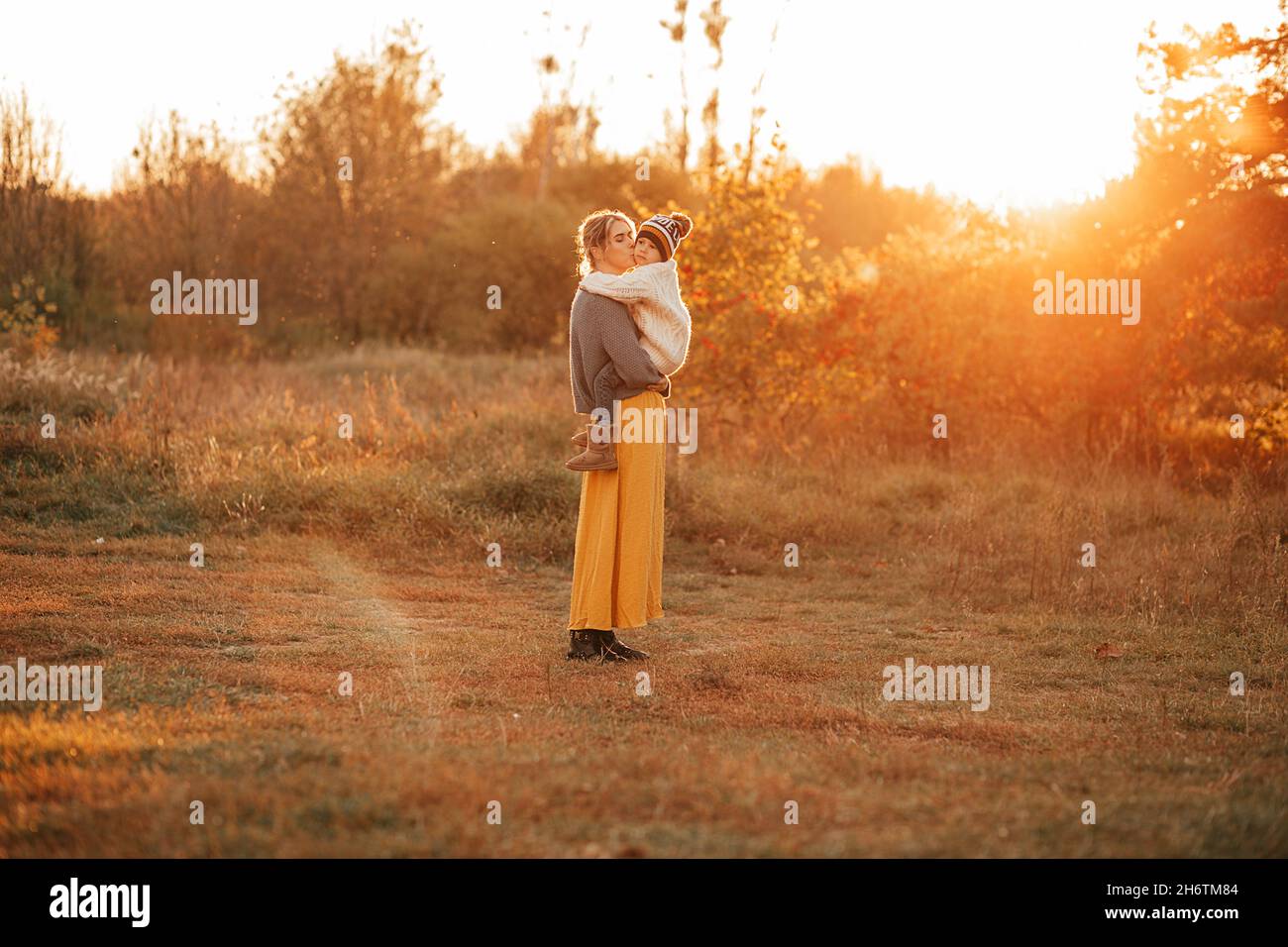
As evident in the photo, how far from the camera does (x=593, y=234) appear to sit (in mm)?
6195

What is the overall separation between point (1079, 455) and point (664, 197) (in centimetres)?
1680

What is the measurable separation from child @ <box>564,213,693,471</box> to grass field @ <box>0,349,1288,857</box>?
1116 mm

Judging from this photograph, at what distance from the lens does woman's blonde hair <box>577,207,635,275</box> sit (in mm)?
6191

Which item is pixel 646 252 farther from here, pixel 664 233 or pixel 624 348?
pixel 624 348

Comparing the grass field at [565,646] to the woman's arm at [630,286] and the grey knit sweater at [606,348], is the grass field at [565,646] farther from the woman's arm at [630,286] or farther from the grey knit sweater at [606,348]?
the woman's arm at [630,286]

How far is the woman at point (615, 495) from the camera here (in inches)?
239

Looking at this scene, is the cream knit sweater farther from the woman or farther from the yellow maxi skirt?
the yellow maxi skirt

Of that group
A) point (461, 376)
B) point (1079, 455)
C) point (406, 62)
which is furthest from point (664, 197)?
point (1079, 455)

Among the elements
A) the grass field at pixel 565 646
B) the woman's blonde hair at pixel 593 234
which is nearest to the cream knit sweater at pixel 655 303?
the woman's blonde hair at pixel 593 234

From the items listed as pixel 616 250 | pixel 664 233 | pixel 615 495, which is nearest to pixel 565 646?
pixel 615 495

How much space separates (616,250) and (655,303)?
1.23ft

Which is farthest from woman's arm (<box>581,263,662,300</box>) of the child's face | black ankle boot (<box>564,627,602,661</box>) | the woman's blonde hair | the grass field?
the grass field

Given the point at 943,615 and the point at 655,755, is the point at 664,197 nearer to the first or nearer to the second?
the point at 943,615

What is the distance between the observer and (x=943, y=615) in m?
7.92
